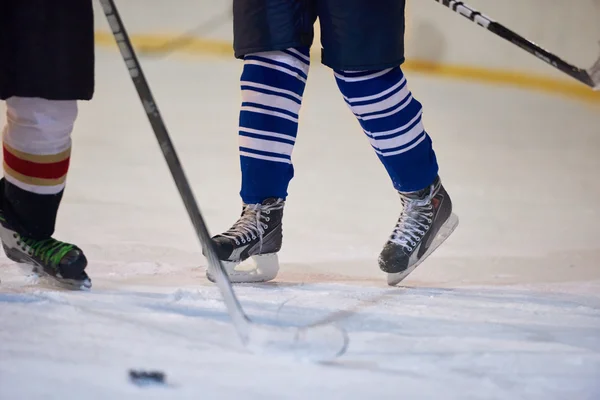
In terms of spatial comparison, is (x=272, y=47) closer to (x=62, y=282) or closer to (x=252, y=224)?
(x=252, y=224)

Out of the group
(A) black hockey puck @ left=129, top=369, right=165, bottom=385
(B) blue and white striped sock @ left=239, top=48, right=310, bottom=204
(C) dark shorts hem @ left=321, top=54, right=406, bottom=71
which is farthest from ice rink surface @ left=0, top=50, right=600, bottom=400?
(C) dark shorts hem @ left=321, top=54, right=406, bottom=71

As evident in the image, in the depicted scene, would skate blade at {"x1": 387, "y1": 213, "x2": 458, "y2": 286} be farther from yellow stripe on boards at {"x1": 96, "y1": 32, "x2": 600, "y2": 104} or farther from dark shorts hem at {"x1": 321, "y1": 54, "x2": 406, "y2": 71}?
yellow stripe on boards at {"x1": 96, "y1": 32, "x2": 600, "y2": 104}

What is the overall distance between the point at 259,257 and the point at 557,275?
0.72m

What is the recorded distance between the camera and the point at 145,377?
0.86 metres

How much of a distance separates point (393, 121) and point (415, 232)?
23 cm

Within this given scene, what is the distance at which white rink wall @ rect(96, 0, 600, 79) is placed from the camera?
13.8ft

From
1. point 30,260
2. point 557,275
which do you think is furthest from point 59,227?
point 557,275

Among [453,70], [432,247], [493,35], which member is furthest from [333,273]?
[493,35]

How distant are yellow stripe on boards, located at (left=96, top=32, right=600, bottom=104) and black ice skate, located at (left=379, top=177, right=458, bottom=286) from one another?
2847 mm

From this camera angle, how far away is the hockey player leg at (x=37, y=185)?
125cm

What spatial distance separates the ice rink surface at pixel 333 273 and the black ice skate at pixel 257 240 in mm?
48

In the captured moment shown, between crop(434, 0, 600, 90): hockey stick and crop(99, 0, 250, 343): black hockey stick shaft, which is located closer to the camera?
crop(99, 0, 250, 343): black hockey stick shaft

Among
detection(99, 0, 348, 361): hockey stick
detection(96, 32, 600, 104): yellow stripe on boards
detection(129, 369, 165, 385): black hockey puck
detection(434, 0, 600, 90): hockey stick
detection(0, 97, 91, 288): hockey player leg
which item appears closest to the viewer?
detection(129, 369, 165, 385): black hockey puck

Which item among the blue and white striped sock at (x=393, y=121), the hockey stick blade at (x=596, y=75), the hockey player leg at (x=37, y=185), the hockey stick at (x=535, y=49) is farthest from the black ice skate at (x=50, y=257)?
the hockey stick blade at (x=596, y=75)
